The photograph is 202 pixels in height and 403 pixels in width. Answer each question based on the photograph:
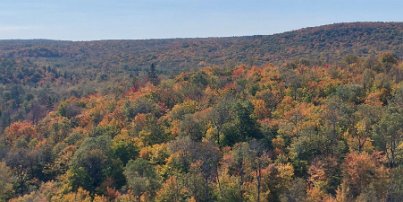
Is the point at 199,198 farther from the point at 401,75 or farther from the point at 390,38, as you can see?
the point at 390,38

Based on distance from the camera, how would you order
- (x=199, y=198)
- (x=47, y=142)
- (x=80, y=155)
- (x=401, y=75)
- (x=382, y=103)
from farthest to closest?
(x=401, y=75) < (x=47, y=142) < (x=382, y=103) < (x=80, y=155) < (x=199, y=198)

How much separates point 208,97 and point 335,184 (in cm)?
4157

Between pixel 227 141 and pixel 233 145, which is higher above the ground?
pixel 227 141

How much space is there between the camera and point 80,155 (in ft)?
214

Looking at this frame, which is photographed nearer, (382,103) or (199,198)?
(199,198)

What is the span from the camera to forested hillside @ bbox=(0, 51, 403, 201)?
5531 centimetres

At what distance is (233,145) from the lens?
2773 inches

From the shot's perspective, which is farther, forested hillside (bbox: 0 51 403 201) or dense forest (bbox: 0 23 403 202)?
dense forest (bbox: 0 23 403 202)

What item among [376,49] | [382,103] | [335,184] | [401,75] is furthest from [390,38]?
[335,184]

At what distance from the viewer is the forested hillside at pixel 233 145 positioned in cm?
5531

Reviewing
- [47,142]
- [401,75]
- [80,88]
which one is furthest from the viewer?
[80,88]

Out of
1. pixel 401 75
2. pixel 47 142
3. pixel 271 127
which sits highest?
pixel 401 75

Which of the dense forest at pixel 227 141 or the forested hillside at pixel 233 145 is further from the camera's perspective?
the dense forest at pixel 227 141

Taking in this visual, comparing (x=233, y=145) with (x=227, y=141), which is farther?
(x=227, y=141)
